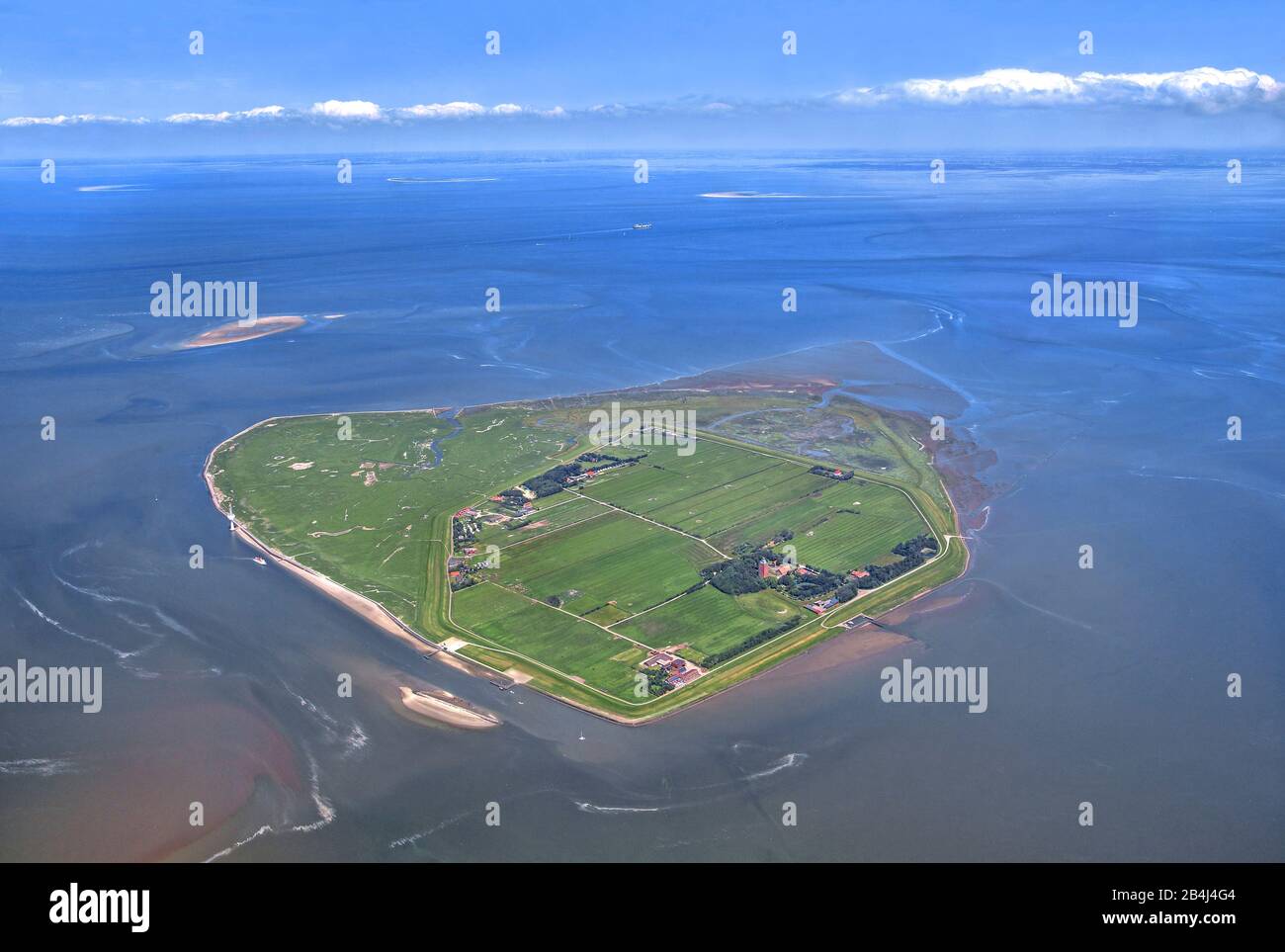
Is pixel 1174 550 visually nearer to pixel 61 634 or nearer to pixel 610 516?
pixel 610 516

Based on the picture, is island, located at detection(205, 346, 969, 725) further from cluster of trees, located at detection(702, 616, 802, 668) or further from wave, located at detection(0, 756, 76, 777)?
wave, located at detection(0, 756, 76, 777)

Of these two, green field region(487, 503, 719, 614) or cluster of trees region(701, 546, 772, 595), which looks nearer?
green field region(487, 503, 719, 614)

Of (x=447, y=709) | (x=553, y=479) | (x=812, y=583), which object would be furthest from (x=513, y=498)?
(x=447, y=709)

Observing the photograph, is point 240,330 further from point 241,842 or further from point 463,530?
point 241,842

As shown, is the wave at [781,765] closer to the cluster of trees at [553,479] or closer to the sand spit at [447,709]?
the sand spit at [447,709]

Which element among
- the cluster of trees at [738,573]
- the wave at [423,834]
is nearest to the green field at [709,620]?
A: the cluster of trees at [738,573]

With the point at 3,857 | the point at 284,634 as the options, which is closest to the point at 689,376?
the point at 284,634

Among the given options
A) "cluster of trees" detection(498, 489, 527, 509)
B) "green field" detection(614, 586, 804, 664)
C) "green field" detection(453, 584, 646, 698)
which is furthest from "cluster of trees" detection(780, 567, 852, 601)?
"cluster of trees" detection(498, 489, 527, 509)
